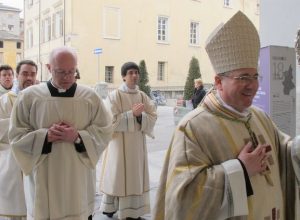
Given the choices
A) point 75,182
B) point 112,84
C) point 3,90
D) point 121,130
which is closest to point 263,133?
point 75,182

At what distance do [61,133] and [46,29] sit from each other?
1354 inches

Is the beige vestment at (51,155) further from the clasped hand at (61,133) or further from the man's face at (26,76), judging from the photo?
the man's face at (26,76)

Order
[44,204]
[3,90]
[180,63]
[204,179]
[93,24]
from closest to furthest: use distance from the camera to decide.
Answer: [204,179]
[44,204]
[3,90]
[93,24]
[180,63]

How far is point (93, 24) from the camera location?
100ft

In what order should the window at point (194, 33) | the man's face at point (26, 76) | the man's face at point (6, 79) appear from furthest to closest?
the window at point (194, 33), the man's face at point (6, 79), the man's face at point (26, 76)

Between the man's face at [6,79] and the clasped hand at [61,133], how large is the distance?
2.29 metres

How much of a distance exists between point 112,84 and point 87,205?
27125 millimetres

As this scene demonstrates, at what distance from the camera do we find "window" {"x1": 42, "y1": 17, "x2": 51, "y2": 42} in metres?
35.6

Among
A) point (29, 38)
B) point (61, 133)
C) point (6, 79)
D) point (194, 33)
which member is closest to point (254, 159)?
point (61, 133)

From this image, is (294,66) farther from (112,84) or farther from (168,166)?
(112,84)

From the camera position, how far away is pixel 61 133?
3459mm

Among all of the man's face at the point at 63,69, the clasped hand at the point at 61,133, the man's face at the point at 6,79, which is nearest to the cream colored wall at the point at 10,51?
the man's face at the point at 6,79

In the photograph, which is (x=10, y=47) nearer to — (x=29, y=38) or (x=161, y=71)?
(x=29, y=38)

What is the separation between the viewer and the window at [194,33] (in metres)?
35.9
